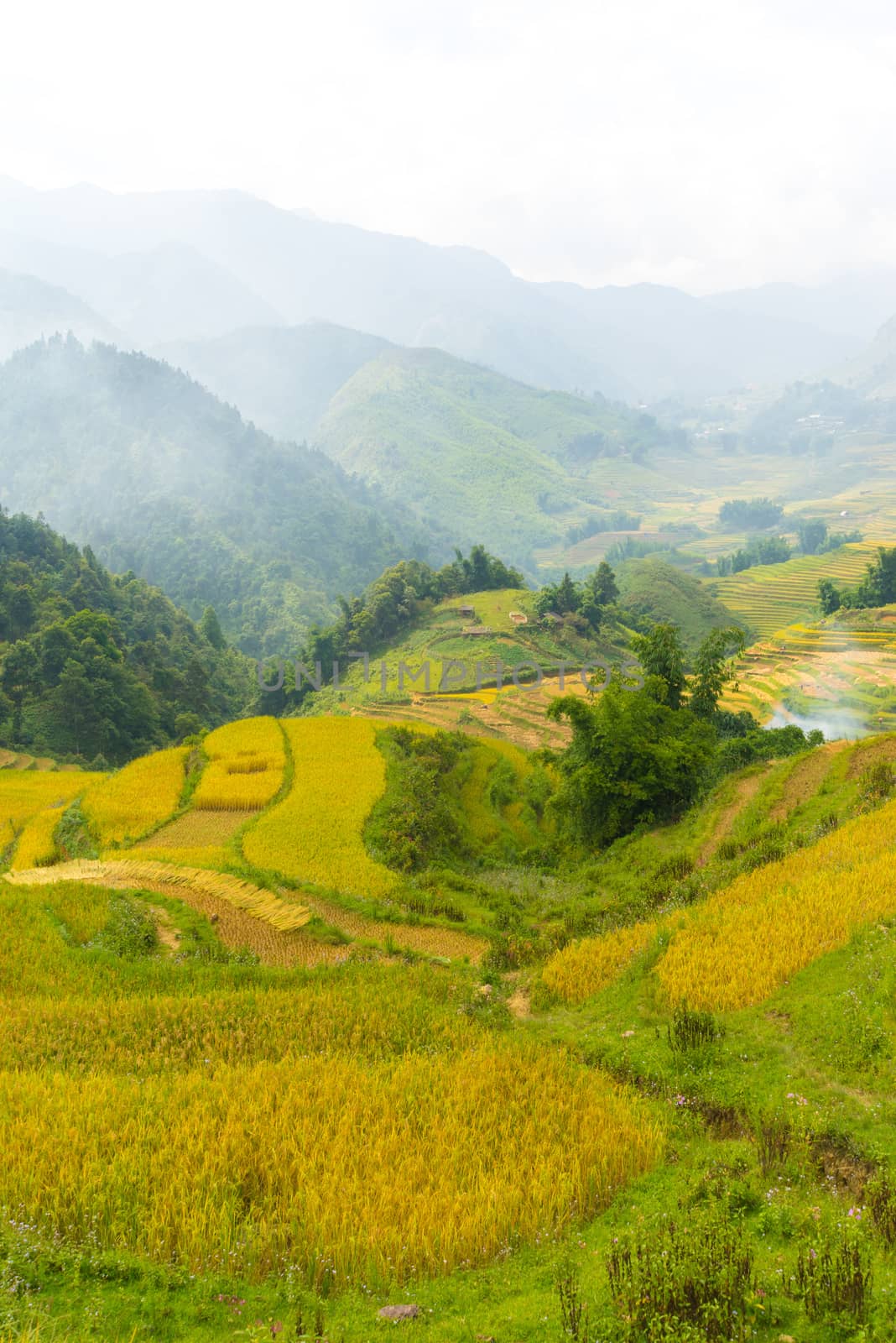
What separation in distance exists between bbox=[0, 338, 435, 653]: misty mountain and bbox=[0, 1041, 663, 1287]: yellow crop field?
8930cm

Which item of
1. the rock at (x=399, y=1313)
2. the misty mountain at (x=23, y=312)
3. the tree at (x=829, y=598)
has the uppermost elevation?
the misty mountain at (x=23, y=312)

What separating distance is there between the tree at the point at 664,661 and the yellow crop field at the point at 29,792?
17955mm

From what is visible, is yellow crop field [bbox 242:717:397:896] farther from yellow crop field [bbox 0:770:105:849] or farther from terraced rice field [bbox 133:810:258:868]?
yellow crop field [bbox 0:770:105:849]

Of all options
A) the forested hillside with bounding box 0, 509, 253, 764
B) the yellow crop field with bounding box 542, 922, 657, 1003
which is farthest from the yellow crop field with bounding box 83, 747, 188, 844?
the forested hillside with bounding box 0, 509, 253, 764

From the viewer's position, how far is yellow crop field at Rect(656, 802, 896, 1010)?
25.8 ft

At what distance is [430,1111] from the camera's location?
5.87 m

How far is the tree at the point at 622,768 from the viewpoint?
58.9 ft

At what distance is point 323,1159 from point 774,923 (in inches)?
239

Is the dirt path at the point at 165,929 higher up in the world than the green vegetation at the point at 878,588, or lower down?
lower down

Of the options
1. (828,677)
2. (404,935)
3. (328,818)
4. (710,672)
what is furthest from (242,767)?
(828,677)

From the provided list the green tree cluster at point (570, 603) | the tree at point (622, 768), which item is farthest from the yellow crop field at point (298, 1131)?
the green tree cluster at point (570, 603)

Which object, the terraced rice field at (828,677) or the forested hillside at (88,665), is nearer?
the terraced rice field at (828,677)

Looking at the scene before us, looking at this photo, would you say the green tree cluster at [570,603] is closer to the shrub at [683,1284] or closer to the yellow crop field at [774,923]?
the yellow crop field at [774,923]

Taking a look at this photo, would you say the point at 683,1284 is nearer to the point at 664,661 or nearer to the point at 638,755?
the point at 638,755
